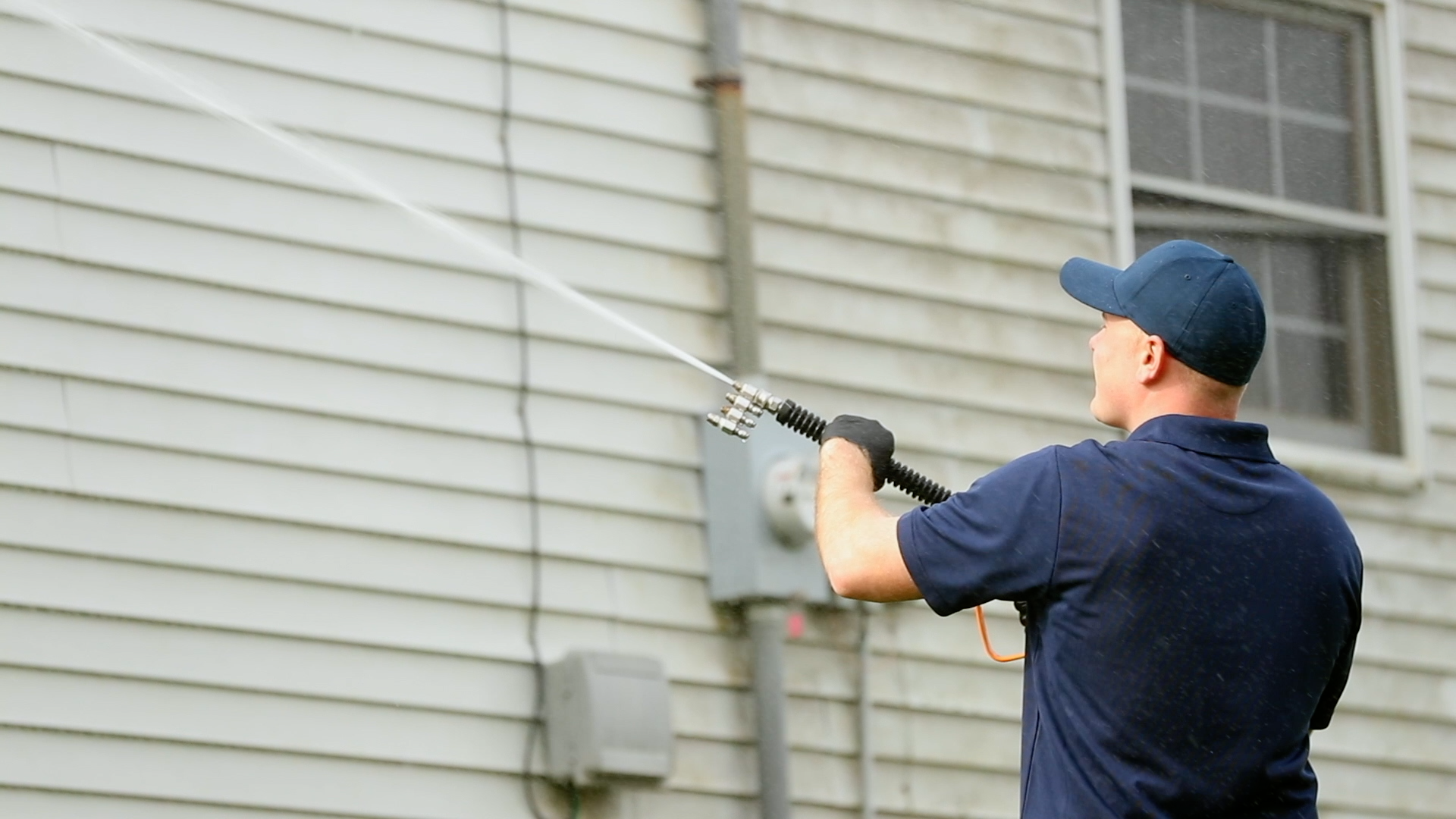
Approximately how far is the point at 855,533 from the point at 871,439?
0.24 m

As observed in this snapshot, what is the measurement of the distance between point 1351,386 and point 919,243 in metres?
A: 2.03

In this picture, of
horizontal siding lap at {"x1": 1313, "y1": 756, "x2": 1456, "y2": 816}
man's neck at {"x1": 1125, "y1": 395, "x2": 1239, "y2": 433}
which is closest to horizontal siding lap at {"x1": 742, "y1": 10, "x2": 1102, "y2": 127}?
horizontal siding lap at {"x1": 1313, "y1": 756, "x2": 1456, "y2": 816}

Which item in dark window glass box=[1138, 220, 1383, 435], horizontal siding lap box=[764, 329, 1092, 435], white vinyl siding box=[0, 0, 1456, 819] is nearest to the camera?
white vinyl siding box=[0, 0, 1456, 819]

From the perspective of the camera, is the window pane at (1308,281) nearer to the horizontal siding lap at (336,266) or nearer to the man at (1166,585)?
the horizontal siding lap at (336,266)

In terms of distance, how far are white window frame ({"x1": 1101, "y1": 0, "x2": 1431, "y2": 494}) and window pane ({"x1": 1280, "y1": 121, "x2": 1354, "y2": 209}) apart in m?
0.07

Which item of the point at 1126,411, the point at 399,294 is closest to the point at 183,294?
the point at 399,294

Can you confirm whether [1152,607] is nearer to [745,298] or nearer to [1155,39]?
[745,298]

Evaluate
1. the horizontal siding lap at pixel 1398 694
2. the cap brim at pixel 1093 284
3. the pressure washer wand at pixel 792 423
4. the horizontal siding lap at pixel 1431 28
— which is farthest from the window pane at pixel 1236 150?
the cap brim at pixel 1093 284

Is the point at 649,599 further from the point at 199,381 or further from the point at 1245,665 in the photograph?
the point at 1245,665

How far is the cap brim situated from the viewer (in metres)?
3.49

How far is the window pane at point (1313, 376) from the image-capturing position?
7.71 m

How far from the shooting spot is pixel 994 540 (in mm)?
3240

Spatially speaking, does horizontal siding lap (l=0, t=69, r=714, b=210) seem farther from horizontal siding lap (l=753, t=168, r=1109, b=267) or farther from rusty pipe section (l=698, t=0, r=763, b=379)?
horizontal siding lap (l=753, t=168, r=1109, b=267)

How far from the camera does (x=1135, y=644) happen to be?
323cm
